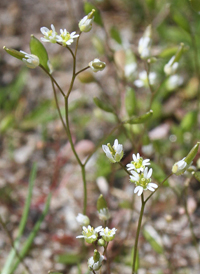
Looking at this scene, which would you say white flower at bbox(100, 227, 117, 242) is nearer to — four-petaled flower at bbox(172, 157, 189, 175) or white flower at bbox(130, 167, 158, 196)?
white flower at bbox(130, 167, 158, 196)

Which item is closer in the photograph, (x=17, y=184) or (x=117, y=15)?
(x=17, y=184)

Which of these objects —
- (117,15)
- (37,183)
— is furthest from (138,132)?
(117,15)

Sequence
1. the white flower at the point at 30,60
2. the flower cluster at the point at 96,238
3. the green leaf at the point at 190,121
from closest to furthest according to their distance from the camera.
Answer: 1. the flower cluster at the point at 96,238
2. the white flower at the point at 30,60
3. the green leaf at the point at 190,121

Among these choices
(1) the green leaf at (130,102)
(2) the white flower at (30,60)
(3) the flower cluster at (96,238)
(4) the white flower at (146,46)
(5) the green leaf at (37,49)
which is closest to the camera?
(3) the flower cluster at (96,238)

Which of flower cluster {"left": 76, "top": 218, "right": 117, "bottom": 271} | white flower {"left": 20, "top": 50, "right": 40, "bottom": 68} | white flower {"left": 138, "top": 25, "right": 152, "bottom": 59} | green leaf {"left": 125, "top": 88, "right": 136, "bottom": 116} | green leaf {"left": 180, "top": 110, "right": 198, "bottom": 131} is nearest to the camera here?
flower cluster {"left": 76, "top": 218, "right": 117, "bottom": 271}

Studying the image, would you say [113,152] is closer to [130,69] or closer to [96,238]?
[96,238]

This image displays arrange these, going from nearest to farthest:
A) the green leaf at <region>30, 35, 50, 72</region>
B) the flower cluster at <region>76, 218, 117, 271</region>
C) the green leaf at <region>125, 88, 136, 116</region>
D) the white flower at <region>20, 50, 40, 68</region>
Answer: the flower cluster at <region>76, 218, 117, 271</region> < the white flower at <region>20, 50, 40, 68</region> < the green leaf at <region>30, 35, 50, 72</region> < the green leaf at <region>125, 88, 136, 116</region>

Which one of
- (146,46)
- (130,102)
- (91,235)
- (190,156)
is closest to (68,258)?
(91,235)

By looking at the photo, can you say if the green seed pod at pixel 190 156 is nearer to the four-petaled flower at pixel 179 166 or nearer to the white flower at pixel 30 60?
the four-petaled flower at pixel 179 166

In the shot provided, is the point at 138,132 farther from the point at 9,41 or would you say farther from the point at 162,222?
the point at 9,41

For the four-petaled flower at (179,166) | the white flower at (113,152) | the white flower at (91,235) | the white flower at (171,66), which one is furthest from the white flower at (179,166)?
the white flower at (171,66)

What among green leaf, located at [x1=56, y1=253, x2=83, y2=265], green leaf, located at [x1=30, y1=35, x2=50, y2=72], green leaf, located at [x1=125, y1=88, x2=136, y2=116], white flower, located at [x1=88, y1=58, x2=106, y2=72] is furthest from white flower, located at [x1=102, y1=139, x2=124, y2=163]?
green leaf, located at [x1=56, y1=253, x2=83, y2=265]
